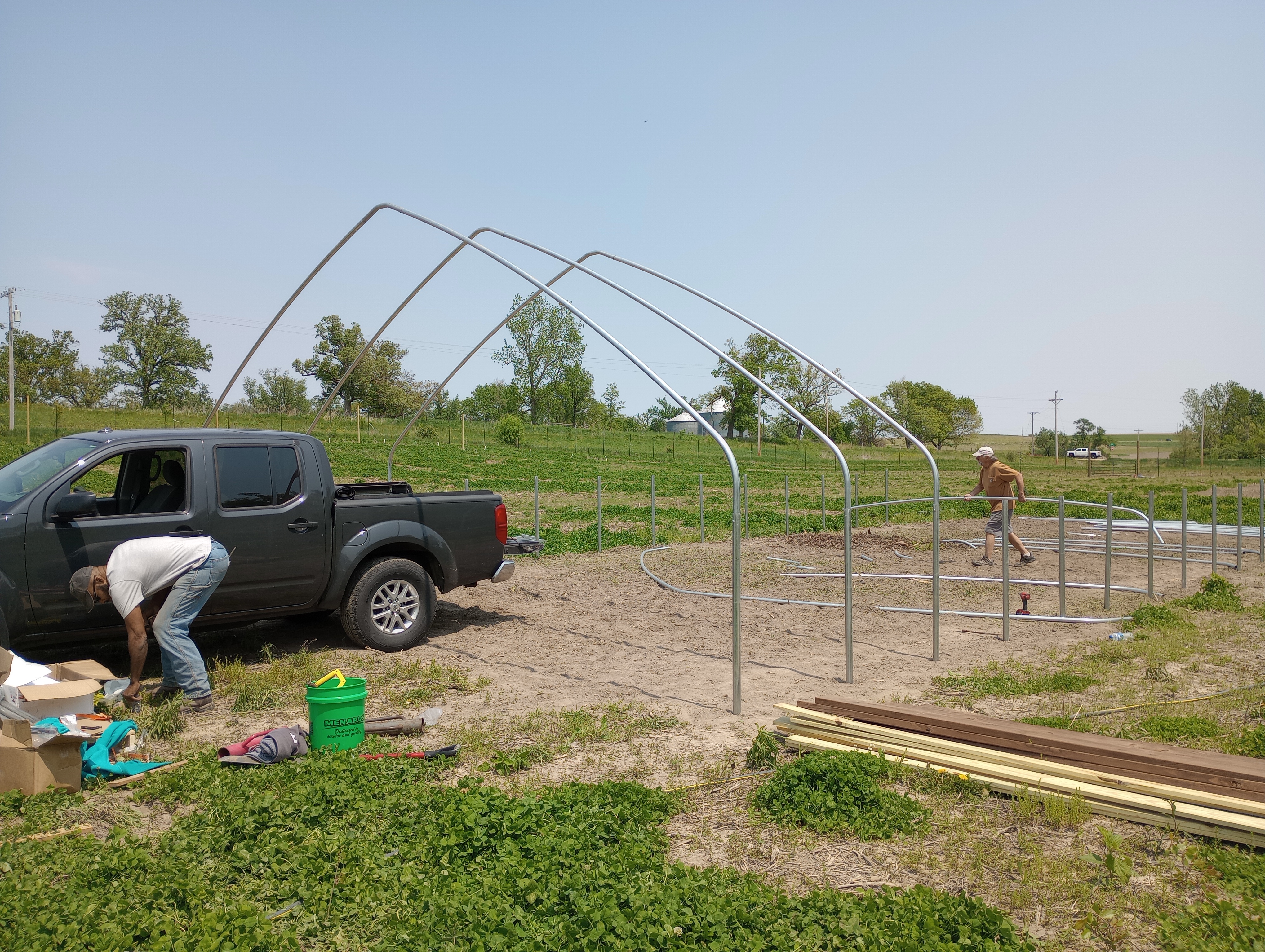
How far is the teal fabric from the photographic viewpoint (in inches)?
204

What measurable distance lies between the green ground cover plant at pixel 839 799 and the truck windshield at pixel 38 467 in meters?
5.83

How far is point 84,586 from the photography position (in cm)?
631

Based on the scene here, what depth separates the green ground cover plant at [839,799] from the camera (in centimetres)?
452

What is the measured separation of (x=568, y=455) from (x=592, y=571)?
36.0 m

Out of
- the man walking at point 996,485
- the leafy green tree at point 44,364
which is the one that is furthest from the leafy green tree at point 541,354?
the man walking at point 996,485

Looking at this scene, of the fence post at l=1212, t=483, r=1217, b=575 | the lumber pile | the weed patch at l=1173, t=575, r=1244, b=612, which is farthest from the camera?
the fence post at l=1212, t=483, r=1217, b=575

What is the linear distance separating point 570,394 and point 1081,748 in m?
92.7

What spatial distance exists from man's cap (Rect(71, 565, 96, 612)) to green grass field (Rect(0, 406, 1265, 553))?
10168 millimetres

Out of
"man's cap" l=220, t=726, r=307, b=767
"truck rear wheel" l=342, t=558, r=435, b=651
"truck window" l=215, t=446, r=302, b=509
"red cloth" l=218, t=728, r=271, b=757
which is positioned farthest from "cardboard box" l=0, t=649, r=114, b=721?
"truck rear wheel" l=342, t=558, r=435, b=651

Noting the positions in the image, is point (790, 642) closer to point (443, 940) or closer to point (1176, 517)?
point (443, 940)

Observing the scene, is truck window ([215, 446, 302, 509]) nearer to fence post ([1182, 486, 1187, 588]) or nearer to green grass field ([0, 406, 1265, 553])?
green grass field ([0, 406, 1265, 553])

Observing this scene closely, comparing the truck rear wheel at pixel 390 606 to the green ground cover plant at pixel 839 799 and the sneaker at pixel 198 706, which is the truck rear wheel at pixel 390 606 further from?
the green ground cover plant at pixel 839 799

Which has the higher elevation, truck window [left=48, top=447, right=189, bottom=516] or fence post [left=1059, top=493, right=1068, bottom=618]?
truck window [left=48, top=447, right=189, bottom=516]

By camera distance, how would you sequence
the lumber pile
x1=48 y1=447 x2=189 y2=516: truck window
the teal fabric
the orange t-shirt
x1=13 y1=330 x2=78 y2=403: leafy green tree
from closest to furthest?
the lumber pile
the teal fabric
x1=48 y1=447 x2=189 y2=516: truck window
the orange t-shirt
x1=13 y1=330 x2=78 y2=403: leafy green tree
